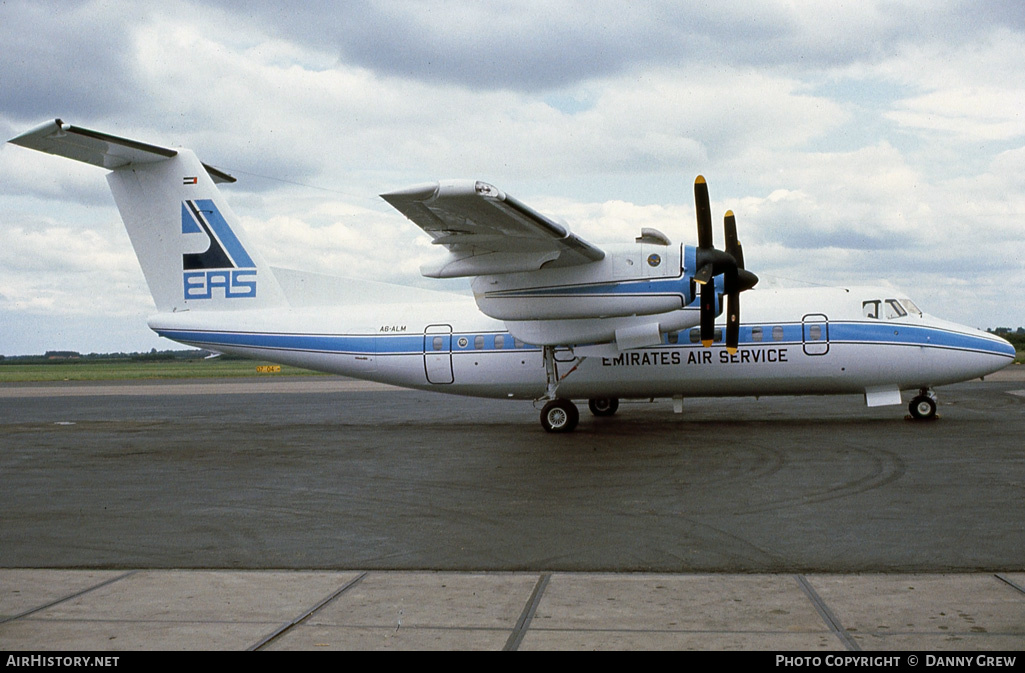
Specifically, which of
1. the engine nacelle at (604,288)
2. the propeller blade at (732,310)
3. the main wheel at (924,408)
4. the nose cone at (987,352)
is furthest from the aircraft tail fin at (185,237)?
the nose cone at (987,352)

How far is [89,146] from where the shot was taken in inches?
709

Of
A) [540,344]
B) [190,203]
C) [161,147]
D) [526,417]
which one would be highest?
[161,147]

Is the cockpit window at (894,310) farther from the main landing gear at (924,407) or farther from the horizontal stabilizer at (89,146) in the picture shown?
the horizontal stabilizer at (89,146)

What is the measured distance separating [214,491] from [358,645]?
721 cm

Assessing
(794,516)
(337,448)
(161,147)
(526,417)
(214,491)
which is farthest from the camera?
(526,417)

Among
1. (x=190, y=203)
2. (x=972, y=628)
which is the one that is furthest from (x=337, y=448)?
(x=972, y=628)

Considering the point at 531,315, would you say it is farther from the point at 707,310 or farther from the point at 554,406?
the point at 707,310

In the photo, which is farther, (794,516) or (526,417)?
(526,417)

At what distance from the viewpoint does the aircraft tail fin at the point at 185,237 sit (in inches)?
787

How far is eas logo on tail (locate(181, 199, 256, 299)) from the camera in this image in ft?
66.1

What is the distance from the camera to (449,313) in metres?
20.4

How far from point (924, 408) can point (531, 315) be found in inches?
372

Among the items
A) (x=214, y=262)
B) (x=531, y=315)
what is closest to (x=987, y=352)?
(x=531, y=315)
